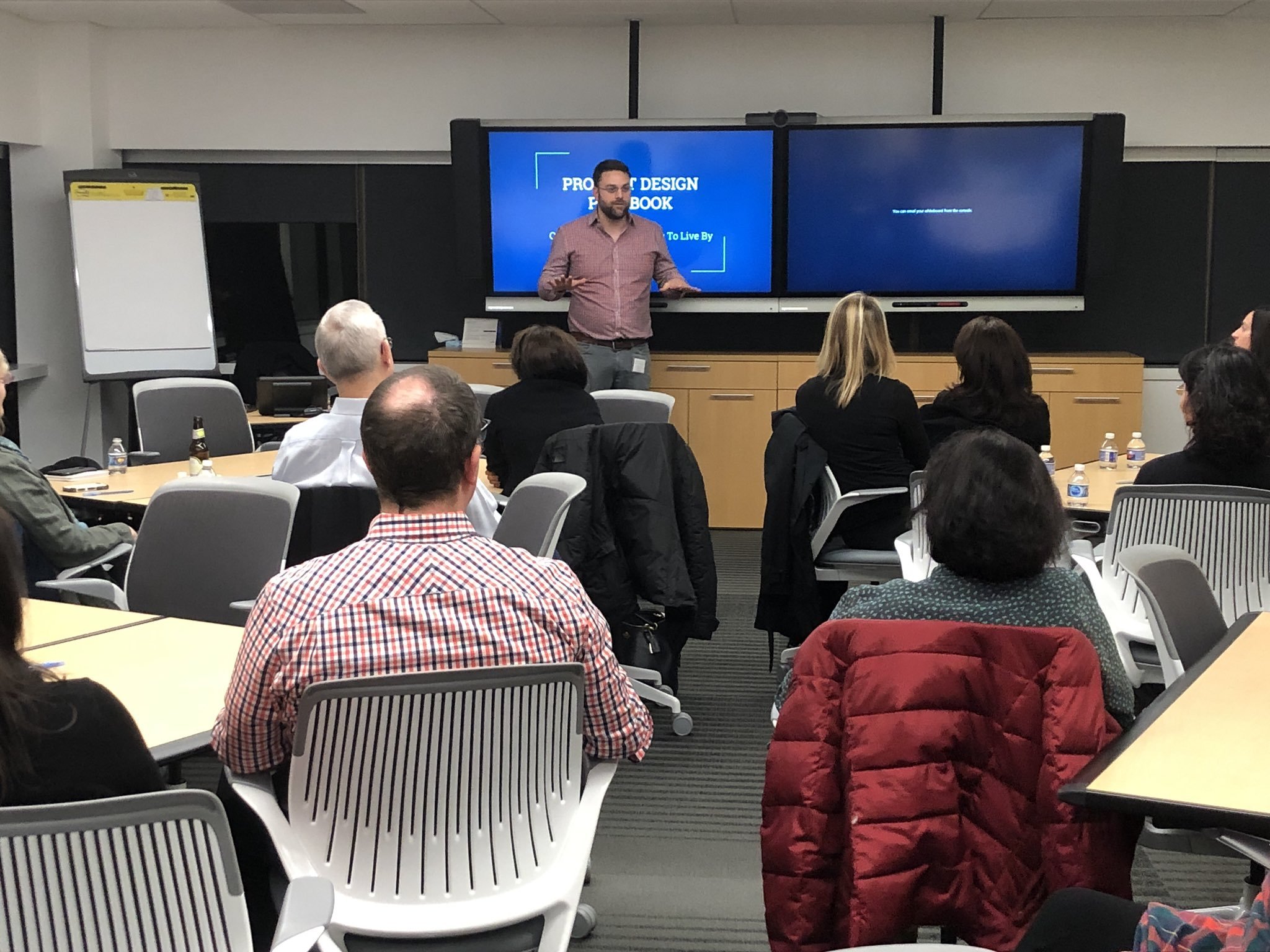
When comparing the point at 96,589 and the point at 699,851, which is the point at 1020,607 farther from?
the point at 96,589

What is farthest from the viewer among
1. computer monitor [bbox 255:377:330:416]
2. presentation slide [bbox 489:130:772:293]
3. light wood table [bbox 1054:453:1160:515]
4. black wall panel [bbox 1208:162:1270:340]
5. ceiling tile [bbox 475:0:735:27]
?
black wall panel [bbox 1208:162:1270:340]

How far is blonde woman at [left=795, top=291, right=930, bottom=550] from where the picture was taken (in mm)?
4566

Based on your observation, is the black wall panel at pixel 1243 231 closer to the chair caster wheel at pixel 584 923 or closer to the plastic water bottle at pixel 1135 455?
the plastic water bottle at pixel 1135 455

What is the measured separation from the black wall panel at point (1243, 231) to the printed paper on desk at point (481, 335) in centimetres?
423

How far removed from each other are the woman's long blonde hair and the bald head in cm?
276

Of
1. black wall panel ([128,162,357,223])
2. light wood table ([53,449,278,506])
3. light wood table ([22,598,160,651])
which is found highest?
black wall panel ([128,162,357,223])

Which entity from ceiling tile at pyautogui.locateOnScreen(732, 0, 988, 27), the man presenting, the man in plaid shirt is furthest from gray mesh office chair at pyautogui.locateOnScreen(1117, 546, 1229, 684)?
ceiling tile at pyautogui.locateOnScreen(732, 0, 988, 27)

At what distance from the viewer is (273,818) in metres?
1.85

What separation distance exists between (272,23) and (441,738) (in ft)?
23.0

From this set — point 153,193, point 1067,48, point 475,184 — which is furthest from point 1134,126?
point 153,193

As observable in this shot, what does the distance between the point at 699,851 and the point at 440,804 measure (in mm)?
1744

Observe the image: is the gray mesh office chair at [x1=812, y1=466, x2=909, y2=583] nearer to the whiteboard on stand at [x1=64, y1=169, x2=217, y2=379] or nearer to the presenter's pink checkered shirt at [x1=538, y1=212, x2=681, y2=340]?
the presenter's pink checkered shirt at [x1=538, y1=212, x2=681, y2=340]

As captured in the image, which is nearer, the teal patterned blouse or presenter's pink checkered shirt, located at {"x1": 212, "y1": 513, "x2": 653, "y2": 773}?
presenter's pink checkered shirt, located at {"x1": 212, "y1": 513, "x2": 653, "y2": 773}

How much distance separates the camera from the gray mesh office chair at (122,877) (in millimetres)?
1360
